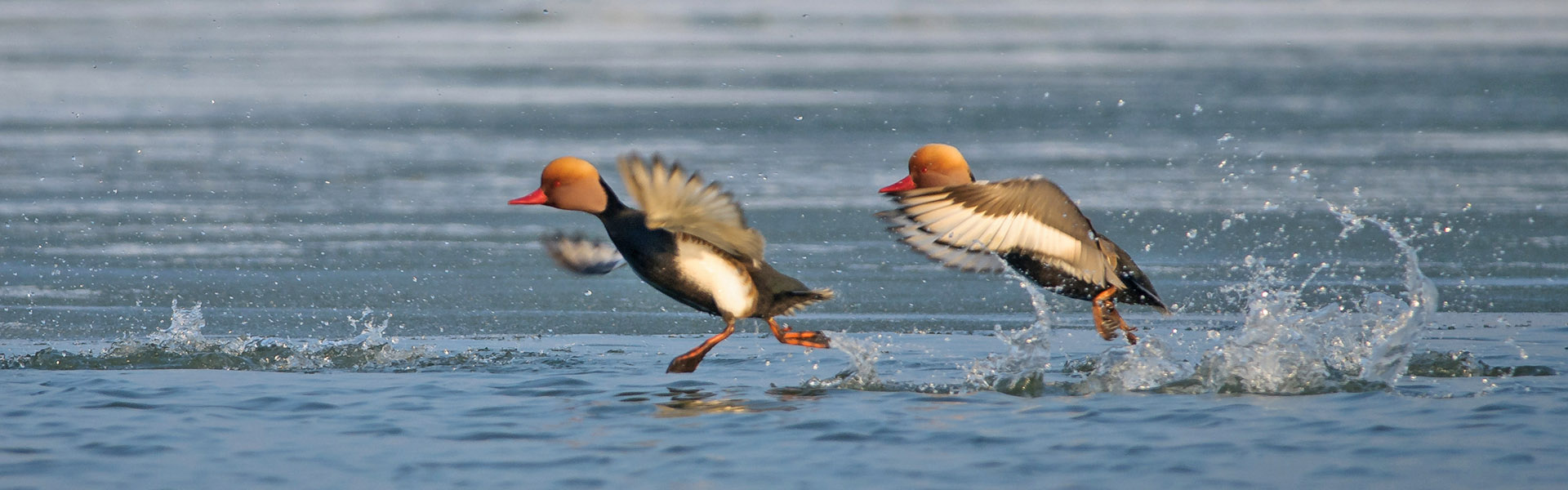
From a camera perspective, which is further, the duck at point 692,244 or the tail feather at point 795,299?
the tail feather at point 795,299

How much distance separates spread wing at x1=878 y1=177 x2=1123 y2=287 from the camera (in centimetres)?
499

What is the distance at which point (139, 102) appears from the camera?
11945mm

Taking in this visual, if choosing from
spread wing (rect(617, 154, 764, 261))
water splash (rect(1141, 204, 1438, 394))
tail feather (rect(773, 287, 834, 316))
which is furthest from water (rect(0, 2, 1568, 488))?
spread wing (rect(617, 154, 764, 261))

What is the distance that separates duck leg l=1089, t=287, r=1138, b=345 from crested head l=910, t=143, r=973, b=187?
0.63 m

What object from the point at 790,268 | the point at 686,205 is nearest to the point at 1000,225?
the point at 686,205

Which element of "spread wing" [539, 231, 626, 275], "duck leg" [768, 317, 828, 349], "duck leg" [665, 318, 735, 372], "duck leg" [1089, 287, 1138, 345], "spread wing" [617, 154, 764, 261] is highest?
"spread wing" [617, 154, 764, 261]

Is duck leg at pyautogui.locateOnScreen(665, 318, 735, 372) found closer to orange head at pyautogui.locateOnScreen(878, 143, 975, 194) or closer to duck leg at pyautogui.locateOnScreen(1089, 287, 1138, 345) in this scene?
orange head at pyautogui.locateOnScreen(878, 143, 975, 194)

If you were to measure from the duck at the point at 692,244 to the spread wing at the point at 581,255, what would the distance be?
0.50 meters

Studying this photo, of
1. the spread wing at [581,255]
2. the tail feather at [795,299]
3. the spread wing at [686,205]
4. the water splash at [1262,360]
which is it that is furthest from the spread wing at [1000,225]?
the spread wing at [581,255]

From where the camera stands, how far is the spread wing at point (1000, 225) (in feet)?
16.4

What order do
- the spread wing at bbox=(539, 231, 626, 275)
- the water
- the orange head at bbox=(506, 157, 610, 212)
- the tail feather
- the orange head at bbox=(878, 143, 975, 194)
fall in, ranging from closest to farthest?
1. the water
2. the orange head at bbox=(506, 157, 610, 212)
3. the tail feather
4. the orange head at bbox=(878, 143, 975, 194)
5. the spread wing at bbox=(539, 231, 626, 275)

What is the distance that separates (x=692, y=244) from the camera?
201 inches

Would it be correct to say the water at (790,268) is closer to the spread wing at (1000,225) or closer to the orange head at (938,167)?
the spread wing at (1000,225)

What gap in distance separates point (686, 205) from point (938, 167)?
114 centimetres
